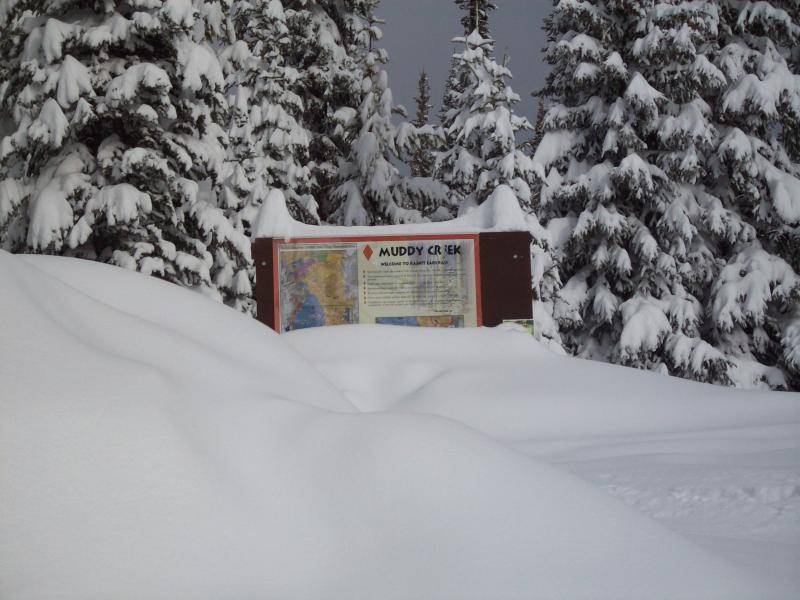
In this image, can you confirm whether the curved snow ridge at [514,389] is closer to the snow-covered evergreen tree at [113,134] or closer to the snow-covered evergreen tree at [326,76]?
the snow-covered evergreen tree at [113,134]

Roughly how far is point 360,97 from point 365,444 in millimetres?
16471

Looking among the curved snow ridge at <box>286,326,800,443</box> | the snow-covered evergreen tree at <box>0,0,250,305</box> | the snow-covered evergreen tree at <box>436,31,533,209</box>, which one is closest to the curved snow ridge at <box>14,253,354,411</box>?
the curved snow ridge at <box>286,326,800,443</box>

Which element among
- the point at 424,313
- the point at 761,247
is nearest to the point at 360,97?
the point at 761,247

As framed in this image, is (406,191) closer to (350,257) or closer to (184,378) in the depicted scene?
(350,257)

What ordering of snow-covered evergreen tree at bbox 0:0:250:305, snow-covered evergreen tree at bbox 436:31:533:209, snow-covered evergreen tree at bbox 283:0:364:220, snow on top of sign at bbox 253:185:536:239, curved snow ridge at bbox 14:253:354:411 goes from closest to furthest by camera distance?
curved snow ridge at bbox 14:253:354:411
snow on top of sign at bbox 253:185:536:239
snow-covered evergreen tree at bbox 0:0:250:305
snow-covered evergreen tree at bbox 436:31:533:209
snow-covered evergreen tree at bbox 283:0:364:220

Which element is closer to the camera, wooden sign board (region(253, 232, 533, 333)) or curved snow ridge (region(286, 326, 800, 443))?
curved snow ridge (region(286, 326, 800, 443))

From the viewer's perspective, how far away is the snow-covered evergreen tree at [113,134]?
10281 mm

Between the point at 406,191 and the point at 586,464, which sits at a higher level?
the point at 406,191

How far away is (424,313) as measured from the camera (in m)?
8.48

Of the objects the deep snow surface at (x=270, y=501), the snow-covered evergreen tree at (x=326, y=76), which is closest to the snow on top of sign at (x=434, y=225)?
the deep snow surface at (x=270, y=501)

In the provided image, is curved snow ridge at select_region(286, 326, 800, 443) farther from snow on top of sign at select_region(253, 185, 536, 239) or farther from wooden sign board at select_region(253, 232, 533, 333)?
snow on top of sign at select_region(253, 185, 536, 239)

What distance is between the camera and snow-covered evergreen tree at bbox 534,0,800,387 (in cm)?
1326

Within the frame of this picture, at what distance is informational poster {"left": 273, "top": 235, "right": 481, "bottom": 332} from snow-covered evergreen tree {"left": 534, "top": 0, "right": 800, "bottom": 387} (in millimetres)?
5560

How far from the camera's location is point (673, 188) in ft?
46.3
